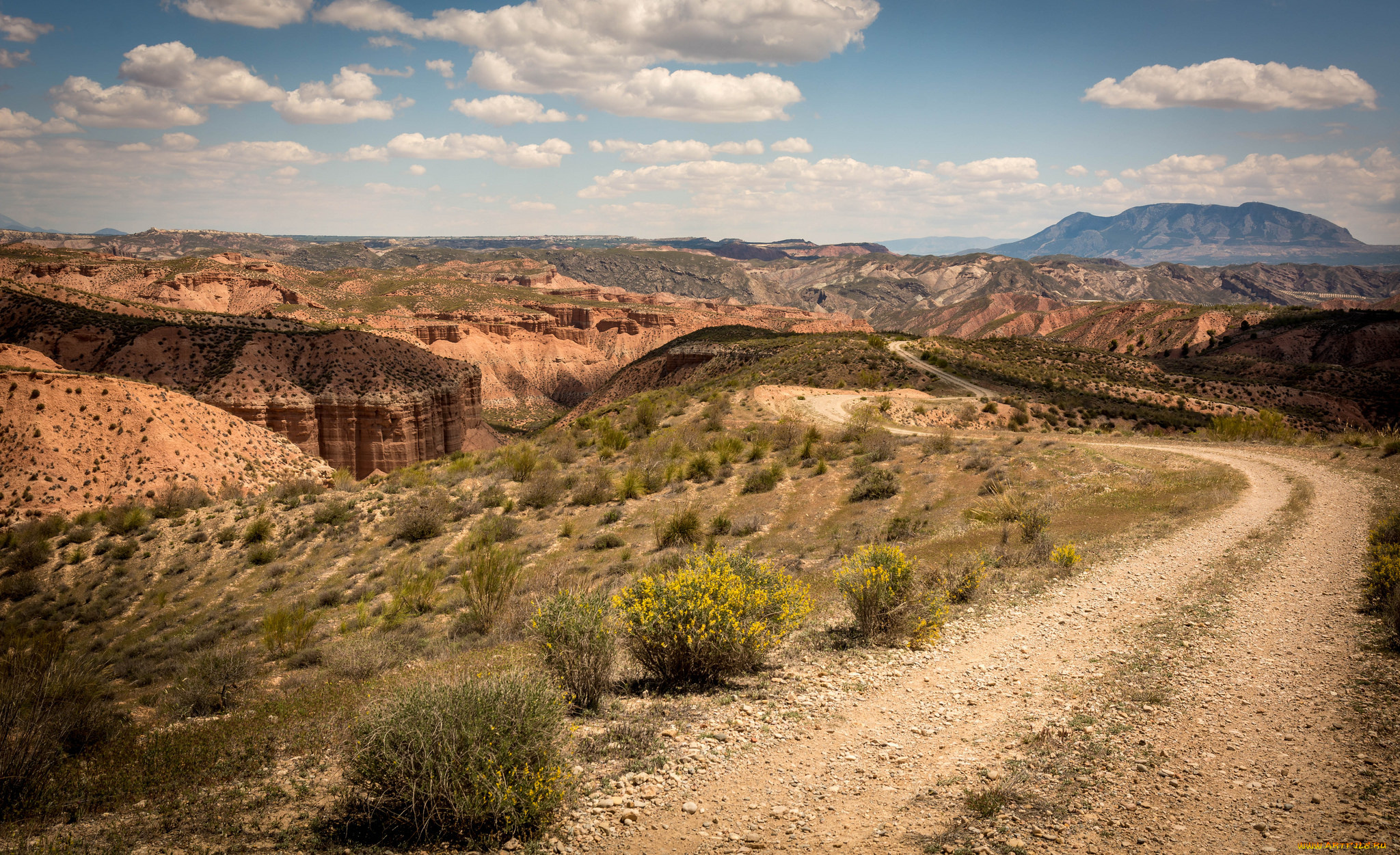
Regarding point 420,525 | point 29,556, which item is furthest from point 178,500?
point 420,525

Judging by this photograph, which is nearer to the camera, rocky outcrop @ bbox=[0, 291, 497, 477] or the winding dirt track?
the winding dirt track

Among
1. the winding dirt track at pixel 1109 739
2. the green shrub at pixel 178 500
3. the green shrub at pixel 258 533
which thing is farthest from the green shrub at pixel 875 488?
the green shrub at pixel 178 500

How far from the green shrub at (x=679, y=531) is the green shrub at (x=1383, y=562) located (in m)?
11.6

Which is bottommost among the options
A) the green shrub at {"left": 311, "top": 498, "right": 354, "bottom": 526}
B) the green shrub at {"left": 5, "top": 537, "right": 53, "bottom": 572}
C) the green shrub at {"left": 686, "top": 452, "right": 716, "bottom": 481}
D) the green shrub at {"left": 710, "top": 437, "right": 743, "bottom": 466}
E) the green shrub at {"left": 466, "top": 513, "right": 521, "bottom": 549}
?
the green shrub at {"left": 5, "top": 537, "right": 53, "bottom": 572}

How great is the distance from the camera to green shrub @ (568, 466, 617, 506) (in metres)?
20.3

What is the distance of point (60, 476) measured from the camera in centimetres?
2430

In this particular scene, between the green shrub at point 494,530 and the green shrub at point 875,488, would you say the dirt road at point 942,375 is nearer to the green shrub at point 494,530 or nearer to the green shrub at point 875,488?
the green shrub at point 875,488

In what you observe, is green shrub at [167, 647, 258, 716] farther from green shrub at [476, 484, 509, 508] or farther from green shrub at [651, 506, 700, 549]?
green shrub at [476, 484, 509, 508]

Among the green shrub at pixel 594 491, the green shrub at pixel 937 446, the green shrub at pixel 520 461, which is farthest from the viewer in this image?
the green shrub at pixel 520 461

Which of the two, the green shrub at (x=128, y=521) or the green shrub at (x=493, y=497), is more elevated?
the green shrub at (x=493, y=497)

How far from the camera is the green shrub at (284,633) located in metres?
12.0

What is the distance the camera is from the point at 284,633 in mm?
12297

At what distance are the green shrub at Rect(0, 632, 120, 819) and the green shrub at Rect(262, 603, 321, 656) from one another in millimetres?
3485

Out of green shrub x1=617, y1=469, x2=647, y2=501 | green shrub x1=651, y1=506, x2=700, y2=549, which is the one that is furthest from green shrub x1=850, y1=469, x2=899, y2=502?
green shrub x1=617, y1=469, x2=647, y2=501
